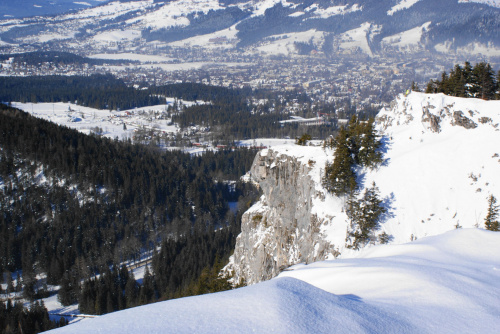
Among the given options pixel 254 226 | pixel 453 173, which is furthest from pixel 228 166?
pixel 453 173

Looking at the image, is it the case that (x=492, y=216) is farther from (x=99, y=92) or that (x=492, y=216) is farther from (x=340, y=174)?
→ (x=99, y=92)

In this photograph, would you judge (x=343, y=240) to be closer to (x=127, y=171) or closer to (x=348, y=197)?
(x=348, y=197)

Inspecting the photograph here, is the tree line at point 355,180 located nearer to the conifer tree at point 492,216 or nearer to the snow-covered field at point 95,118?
the conifer tree at point 492,216

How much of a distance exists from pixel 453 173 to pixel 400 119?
780 cm

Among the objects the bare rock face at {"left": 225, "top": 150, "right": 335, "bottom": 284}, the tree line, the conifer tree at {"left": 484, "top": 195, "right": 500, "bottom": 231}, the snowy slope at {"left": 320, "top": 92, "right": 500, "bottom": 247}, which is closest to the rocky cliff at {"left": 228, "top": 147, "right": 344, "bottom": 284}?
the bare rock face at {"left": 225, "top": 150, "right": 335, "bottom": 284}

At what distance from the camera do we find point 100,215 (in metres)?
58.5

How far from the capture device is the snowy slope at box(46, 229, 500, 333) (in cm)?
512

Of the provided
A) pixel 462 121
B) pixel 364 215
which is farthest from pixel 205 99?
pixel 364 215

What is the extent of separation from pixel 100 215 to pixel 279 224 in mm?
38364

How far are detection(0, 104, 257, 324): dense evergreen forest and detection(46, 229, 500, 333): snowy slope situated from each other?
31472 mm

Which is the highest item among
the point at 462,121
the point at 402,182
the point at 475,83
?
the point at 475,83

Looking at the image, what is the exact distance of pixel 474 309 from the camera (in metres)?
6.32

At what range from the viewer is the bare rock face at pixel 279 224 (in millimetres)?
26875

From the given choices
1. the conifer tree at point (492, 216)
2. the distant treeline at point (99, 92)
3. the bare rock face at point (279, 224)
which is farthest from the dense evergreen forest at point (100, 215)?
the distant treeline at point (99, 92)
